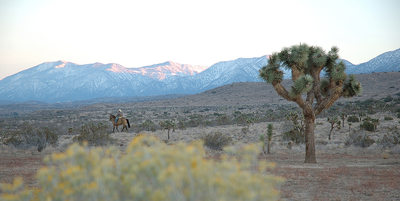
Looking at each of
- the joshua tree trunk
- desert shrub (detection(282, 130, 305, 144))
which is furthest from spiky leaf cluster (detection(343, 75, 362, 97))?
desert shrub (detection(282, 130, 305, 144))

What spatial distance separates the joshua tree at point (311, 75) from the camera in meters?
16.5

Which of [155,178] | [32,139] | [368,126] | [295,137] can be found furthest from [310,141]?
[32,139]

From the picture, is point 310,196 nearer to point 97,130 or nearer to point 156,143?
point 156,143

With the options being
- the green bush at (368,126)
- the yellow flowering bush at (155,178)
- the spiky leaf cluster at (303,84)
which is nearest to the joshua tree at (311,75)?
the spiky leaf cluster at (303,84)

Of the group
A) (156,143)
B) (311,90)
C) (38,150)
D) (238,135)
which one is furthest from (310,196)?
(238,135)

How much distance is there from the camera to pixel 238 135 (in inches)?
1207

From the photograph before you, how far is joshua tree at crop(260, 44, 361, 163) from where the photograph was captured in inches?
648

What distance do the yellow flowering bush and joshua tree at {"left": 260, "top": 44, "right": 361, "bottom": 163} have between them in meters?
13.1

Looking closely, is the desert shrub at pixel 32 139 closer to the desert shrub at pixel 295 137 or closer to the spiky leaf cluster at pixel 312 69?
the spiky leaf cluster at pixel 312 69

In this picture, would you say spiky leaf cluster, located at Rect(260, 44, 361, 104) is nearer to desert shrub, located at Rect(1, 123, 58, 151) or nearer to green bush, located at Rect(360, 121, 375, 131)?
green bush, located at Rect(360, 121, 375, 131)

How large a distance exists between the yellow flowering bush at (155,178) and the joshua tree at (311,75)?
1311 cm

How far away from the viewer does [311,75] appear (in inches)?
680

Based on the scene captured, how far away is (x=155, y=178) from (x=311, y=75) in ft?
48.9

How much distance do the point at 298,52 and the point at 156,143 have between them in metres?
13.4
